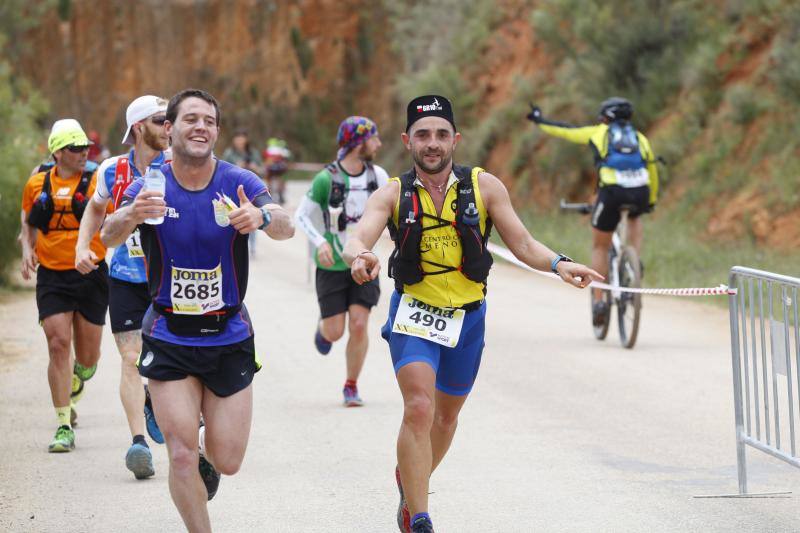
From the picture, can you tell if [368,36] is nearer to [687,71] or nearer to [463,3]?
[463,3]

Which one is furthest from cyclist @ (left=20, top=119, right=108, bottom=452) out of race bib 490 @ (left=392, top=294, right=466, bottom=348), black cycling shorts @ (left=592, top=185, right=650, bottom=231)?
black cycling shorts @ (left=592, top=185, right=650, bottom=231)

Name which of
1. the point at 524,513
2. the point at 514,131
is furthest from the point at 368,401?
the point at 514,131

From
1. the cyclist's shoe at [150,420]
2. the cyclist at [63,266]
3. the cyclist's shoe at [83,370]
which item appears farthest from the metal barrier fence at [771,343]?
the cyclist's shoe at [83,370]

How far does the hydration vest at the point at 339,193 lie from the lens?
1090 centimetres

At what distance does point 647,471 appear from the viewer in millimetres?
8391

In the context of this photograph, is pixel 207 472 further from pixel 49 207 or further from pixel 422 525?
pixel 49 207

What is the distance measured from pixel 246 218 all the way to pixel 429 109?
125cm

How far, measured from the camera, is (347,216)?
10.9 metres

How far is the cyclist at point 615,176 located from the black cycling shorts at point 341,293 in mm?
3731

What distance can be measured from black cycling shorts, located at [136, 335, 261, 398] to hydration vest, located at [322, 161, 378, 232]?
4603 millimetres

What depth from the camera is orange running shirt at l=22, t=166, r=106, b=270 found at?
944 centimetres

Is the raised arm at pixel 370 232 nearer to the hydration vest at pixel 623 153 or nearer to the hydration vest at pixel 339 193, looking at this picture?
the hydration vest at pixel 339 193

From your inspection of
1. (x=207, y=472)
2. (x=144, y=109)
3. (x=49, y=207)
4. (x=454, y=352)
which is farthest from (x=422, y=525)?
(x=49, y=207)

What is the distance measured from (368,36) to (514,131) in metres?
37.9
